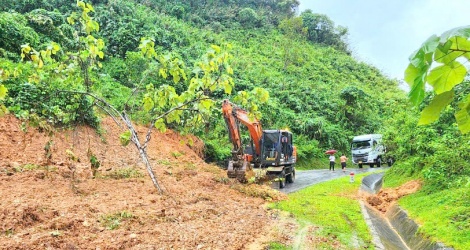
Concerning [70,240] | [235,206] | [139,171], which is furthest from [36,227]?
[139,171]

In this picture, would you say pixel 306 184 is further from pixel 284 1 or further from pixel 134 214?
pixel 284 1

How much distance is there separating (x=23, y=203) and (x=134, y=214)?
2.10 meters

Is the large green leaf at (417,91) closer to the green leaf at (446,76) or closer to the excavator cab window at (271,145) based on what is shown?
the green leaf at (446,76)

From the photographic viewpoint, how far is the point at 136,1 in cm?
4422

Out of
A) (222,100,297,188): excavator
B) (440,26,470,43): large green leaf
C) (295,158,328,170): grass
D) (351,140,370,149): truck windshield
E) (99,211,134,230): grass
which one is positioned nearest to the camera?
(440,26,470,43): large green leaf

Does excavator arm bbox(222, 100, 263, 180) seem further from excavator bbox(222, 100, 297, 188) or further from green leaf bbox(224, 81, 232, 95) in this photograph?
green leaf bbox(224, 81, 232, 95)

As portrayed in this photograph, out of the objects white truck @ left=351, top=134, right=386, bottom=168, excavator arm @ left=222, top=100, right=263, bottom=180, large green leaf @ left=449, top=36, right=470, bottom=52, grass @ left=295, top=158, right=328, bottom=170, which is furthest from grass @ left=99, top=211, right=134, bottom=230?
white truck @ left=351, top=134, right=386, bottom=168

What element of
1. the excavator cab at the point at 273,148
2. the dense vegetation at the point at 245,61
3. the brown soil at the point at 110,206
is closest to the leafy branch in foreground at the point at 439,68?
the brown soil at the point at 110,206

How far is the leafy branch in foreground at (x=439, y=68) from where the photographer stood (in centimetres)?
103

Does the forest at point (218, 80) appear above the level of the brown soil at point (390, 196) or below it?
above

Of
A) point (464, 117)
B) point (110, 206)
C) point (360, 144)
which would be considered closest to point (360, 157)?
point (360, 144)

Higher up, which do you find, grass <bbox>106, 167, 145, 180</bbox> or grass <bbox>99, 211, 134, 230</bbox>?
grass <bbox>106, 167, 145, 180</bbox>

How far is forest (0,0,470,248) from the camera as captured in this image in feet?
23.7

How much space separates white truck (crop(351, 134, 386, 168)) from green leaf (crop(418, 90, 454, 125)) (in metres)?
29.0
